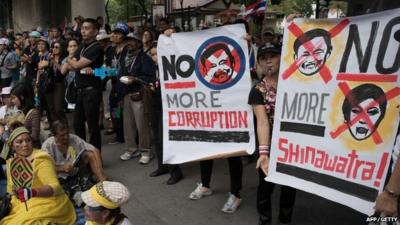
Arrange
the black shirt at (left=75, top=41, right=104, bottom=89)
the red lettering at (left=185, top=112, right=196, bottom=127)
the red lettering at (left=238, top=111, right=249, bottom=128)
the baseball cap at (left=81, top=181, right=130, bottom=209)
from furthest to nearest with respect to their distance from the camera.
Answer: the black shirt at (left=75, top=41, right=104, bottom=89) → the red lettering at (left=185, top=112, right=196, bottom=127) → the red lettering at (left=238, top=111, right=249, bottom=128) → the baseball cap at (left=81, top=181, right=130, bottom=209)

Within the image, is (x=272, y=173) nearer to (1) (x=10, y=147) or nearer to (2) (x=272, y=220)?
(2) (x=272, y=220)

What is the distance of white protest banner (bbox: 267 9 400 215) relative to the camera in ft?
8.95

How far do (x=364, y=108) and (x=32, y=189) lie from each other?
8.00 ft

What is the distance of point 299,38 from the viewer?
126 inches

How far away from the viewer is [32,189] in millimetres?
3359

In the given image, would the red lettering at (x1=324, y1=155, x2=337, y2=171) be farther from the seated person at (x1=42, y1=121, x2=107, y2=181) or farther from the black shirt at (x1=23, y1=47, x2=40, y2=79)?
the black shirt at (x1=23, y1=47, x2=40, y2=79)

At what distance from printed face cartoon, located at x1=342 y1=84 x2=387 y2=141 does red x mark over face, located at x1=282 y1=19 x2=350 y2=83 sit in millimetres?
229

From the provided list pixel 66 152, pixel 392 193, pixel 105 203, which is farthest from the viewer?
pixel 66 152

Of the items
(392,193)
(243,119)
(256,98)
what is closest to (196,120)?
(243,119)

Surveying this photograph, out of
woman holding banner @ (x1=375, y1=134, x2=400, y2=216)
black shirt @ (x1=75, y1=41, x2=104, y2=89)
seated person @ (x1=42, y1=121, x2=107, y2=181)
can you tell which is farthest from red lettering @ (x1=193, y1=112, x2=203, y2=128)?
woman holding banner @ (x1=375, y1=134, x2=400, y2=216)

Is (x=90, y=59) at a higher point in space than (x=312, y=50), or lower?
lower

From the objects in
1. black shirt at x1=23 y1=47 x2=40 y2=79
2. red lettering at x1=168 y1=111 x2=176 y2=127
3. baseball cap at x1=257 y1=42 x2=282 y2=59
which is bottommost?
red lettering at x1=168 y1=111 x2=176 y2=127

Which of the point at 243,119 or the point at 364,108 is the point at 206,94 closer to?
the point at 243,119

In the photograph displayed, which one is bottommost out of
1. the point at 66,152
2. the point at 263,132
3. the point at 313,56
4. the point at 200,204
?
the point at 200,204
